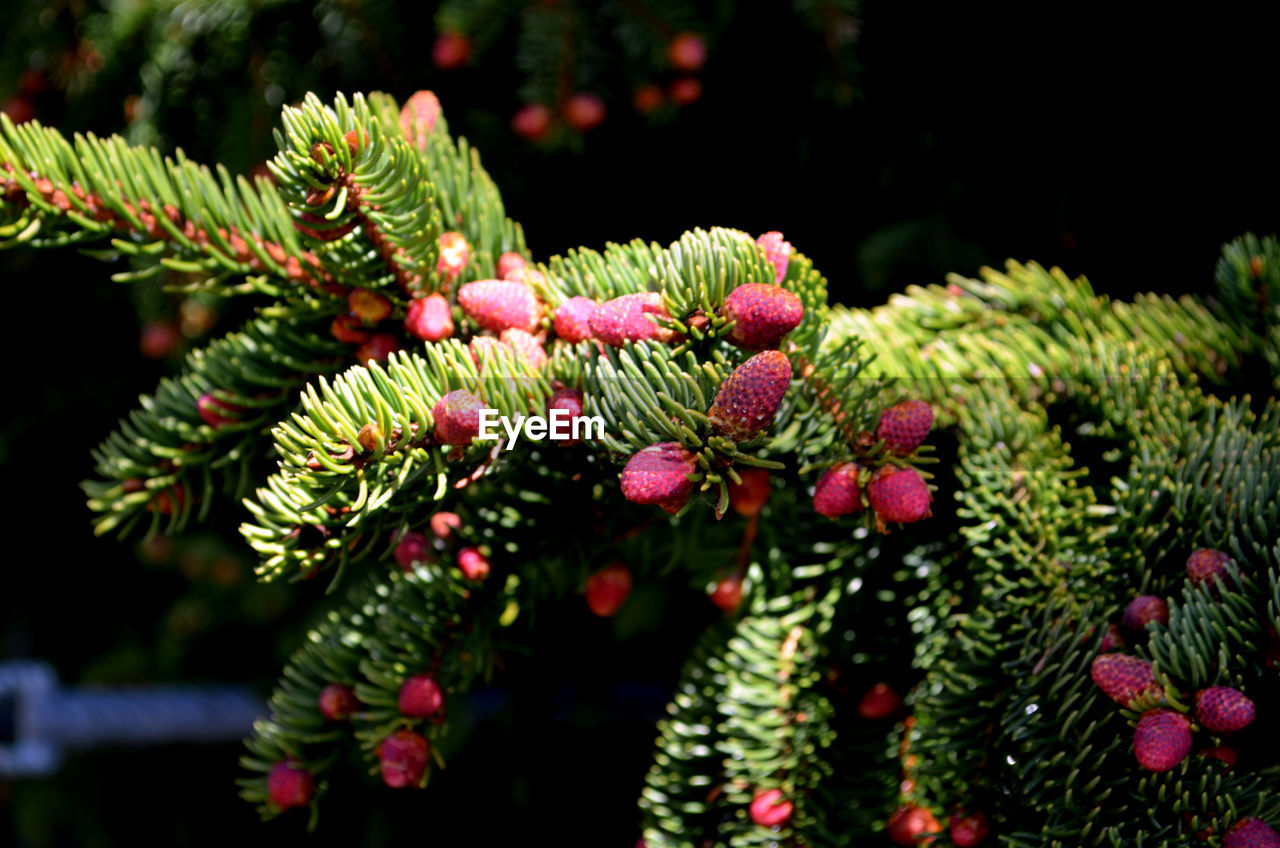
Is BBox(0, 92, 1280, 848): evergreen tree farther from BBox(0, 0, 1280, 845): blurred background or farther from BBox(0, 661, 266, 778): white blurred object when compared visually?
BBox(0, 661, 266, 778): white blurred object

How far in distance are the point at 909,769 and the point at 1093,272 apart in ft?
2.07

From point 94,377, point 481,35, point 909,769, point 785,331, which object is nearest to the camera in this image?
point 785,331

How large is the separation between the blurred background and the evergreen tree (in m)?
0.35

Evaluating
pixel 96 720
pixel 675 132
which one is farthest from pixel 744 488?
pixel 96 720

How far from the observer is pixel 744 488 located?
1.51 ft

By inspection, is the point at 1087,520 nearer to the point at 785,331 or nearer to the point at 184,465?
the point at 785,331

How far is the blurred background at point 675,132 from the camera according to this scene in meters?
0.88

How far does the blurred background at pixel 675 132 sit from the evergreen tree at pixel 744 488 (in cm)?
35

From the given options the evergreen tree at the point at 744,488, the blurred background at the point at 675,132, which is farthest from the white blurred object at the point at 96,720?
the evergreen tree at the point at 744,488

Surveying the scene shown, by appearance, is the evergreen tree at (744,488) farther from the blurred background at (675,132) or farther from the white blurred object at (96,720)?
the white blurred object at (96,720)

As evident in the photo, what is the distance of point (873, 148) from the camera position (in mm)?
965

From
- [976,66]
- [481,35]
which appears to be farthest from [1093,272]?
[481,35]

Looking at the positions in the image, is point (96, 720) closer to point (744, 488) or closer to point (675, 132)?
point (675, 132)

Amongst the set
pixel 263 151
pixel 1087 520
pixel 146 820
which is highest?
pixel 263 151
